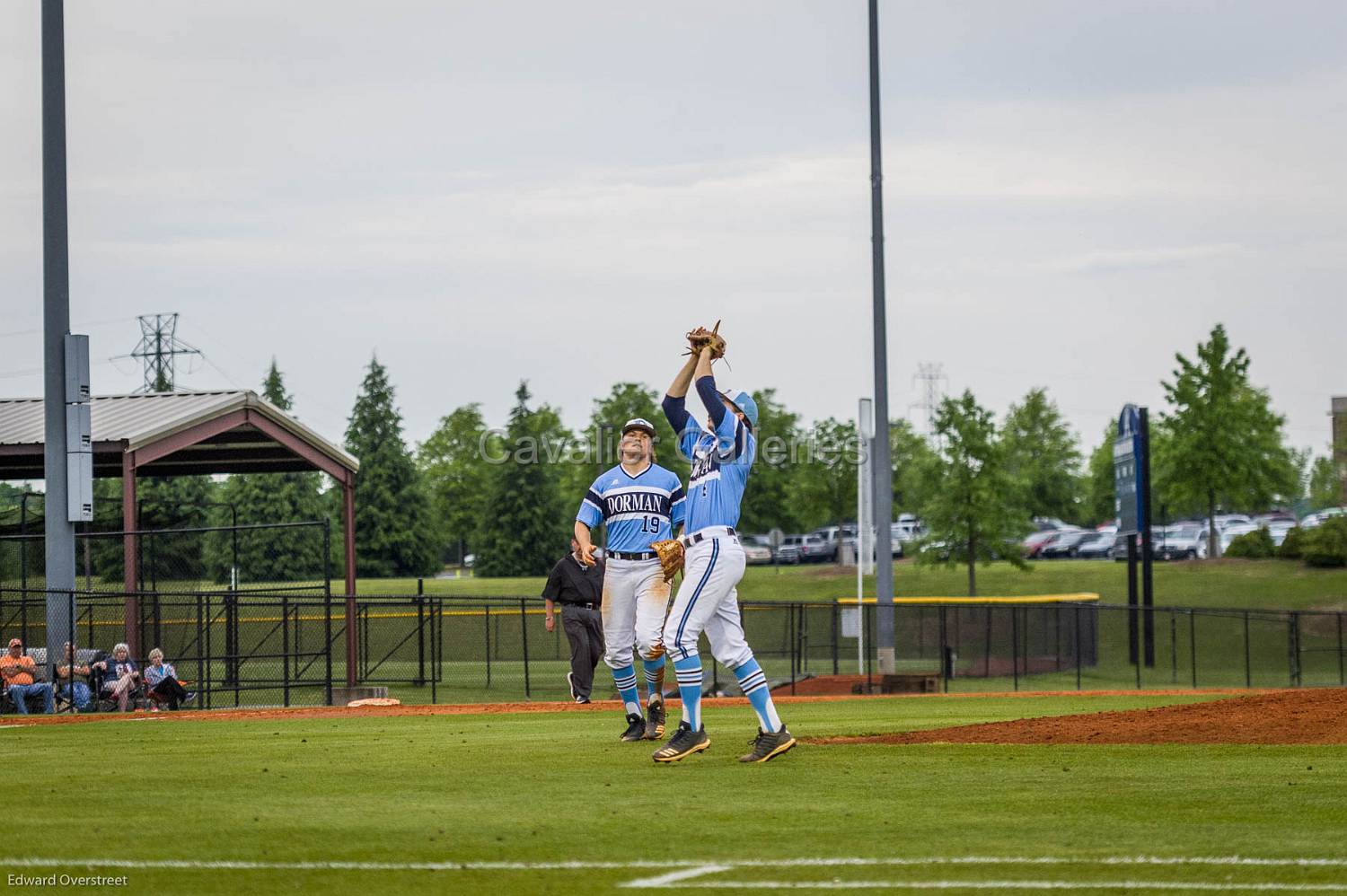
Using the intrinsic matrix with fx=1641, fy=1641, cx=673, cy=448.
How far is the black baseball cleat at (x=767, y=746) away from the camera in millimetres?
9234

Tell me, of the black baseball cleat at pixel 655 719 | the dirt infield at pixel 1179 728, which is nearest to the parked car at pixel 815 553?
the dirt infield at pixel 1179 728

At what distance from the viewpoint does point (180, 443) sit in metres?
23.7

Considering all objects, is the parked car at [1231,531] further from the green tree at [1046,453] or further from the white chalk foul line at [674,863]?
the white chalk foul line at [674,863]

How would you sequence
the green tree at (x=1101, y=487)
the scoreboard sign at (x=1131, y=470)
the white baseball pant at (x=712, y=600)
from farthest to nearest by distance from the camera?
the green tree at (x=1101, y=487)
the scoreboard sign at (x=1131, y=470)
the white baseball pant at (x=712, y=600)

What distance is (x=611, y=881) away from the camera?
5316 millimetres

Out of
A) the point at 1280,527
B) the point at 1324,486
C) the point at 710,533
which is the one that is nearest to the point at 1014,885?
the point at 710,533

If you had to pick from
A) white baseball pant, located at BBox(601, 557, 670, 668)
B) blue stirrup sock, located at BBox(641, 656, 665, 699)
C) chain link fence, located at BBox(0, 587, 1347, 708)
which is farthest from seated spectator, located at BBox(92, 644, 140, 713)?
blue stirrup sock, located at BBox(641, 656, 665, 699)

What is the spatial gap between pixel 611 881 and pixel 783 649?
3246 cm

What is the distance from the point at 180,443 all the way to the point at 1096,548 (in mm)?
54555

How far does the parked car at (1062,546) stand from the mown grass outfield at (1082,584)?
4915mm

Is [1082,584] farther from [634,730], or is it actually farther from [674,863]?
[674,863]

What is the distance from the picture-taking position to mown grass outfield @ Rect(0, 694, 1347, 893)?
5484 millimetres

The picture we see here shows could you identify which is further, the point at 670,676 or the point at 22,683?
the point at 670,676

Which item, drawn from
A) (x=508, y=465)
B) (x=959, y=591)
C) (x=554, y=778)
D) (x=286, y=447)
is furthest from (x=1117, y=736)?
(x=508, y=465)
